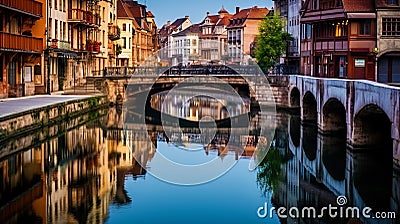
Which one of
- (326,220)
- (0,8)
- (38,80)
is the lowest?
(326,220)

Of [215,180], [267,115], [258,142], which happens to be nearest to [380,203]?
[215,180]

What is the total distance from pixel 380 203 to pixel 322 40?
38.6 m

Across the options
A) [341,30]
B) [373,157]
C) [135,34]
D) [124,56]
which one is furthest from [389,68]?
[135,34]

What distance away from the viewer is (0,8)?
4316 cm

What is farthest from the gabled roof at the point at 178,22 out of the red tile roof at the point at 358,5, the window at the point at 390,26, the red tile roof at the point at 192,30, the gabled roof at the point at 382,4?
the gabled roof at the point at 382,4

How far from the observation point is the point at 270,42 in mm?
73750

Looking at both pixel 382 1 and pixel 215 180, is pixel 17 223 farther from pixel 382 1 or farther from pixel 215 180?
pixel 382 1

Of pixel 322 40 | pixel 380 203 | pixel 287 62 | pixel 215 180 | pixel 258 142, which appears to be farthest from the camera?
pixel 287 62

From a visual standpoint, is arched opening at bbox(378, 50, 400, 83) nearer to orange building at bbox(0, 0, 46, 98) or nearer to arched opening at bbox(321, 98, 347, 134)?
arched opening at bbox(321, 98, 347, 134)

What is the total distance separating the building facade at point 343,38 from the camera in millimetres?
55375

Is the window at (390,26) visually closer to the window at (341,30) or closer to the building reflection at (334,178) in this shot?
the window at (341,30)

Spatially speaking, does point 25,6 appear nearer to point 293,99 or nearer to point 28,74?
point 28,74

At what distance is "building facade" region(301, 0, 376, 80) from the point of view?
182ft

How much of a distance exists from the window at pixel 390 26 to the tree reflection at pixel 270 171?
70.6 feet
